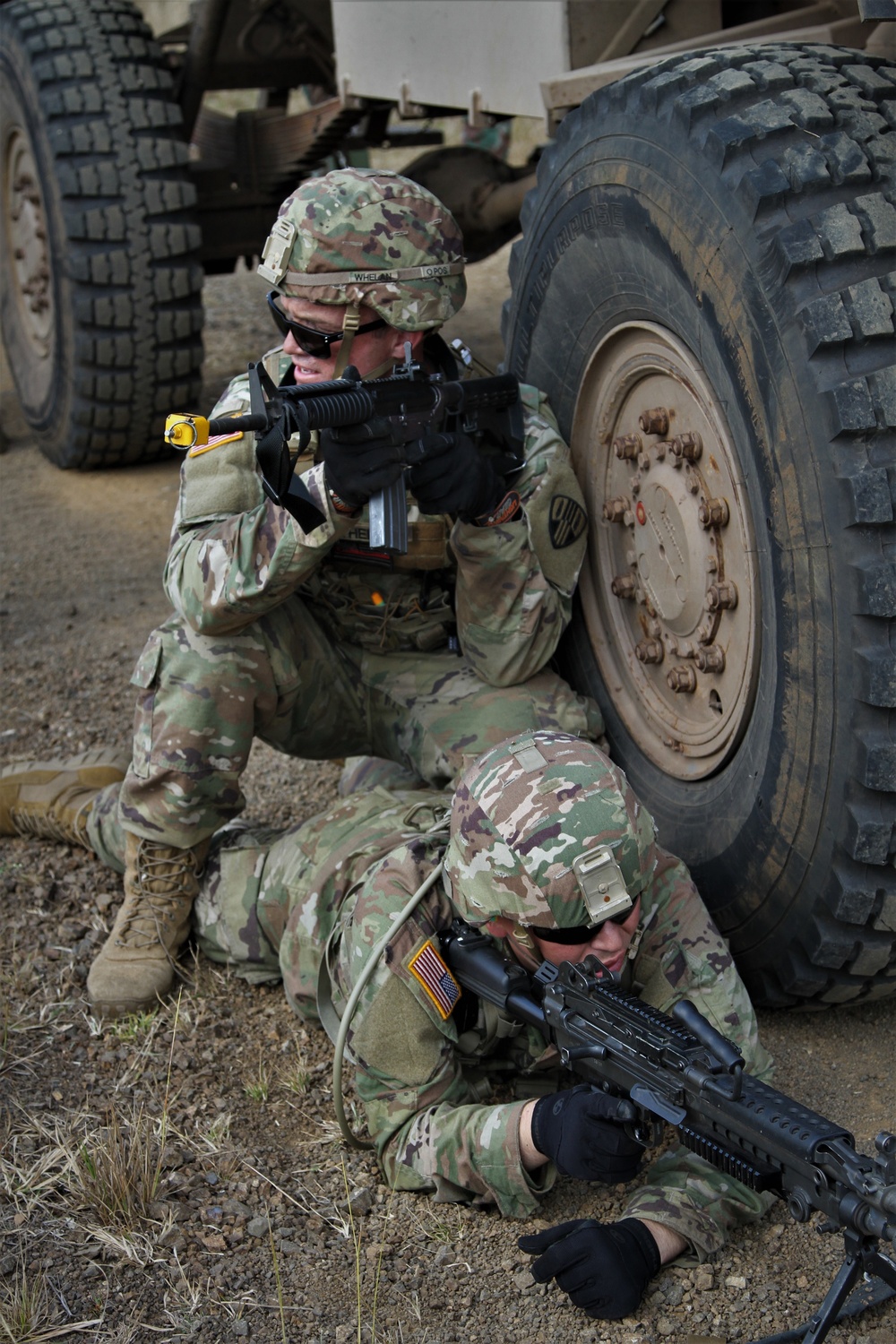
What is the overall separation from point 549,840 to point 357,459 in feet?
2.42

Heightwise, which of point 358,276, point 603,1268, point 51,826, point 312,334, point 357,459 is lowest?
point 51,826

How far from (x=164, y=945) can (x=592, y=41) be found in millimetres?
2107

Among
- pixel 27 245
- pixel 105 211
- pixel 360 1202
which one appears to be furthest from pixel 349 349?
pixel 27 245

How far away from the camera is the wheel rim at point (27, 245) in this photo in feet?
19.2

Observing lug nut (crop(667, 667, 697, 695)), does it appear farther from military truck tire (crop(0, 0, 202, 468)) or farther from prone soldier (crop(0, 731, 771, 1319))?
military truck tire (crop(0, 0, 202, 468))

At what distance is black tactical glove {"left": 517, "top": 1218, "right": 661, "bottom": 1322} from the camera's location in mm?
2094

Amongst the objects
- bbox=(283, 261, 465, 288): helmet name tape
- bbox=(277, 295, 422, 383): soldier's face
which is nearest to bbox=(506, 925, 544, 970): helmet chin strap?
bbox=(277, 295, 422, 383): soldier's face

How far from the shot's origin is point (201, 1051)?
285 centimetres

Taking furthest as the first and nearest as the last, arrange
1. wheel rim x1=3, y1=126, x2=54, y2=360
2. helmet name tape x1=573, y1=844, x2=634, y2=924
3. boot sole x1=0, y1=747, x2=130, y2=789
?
wheel rim x1=3, y1=126, x2=54, y2=360
boot sole x1=0, y1=747, x2=130, y2=789
helmet name tape x1=573, y1=844, x2=634, y2=924

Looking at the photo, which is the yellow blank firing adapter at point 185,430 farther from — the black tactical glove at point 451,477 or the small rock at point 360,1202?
the small rock at point 360,1202

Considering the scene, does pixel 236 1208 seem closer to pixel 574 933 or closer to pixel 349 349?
pixel 574 933

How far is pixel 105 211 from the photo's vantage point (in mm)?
5332

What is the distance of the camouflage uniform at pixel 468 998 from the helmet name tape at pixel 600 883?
25 mm

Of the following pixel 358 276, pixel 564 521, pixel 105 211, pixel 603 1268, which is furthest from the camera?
pixel 105 211
